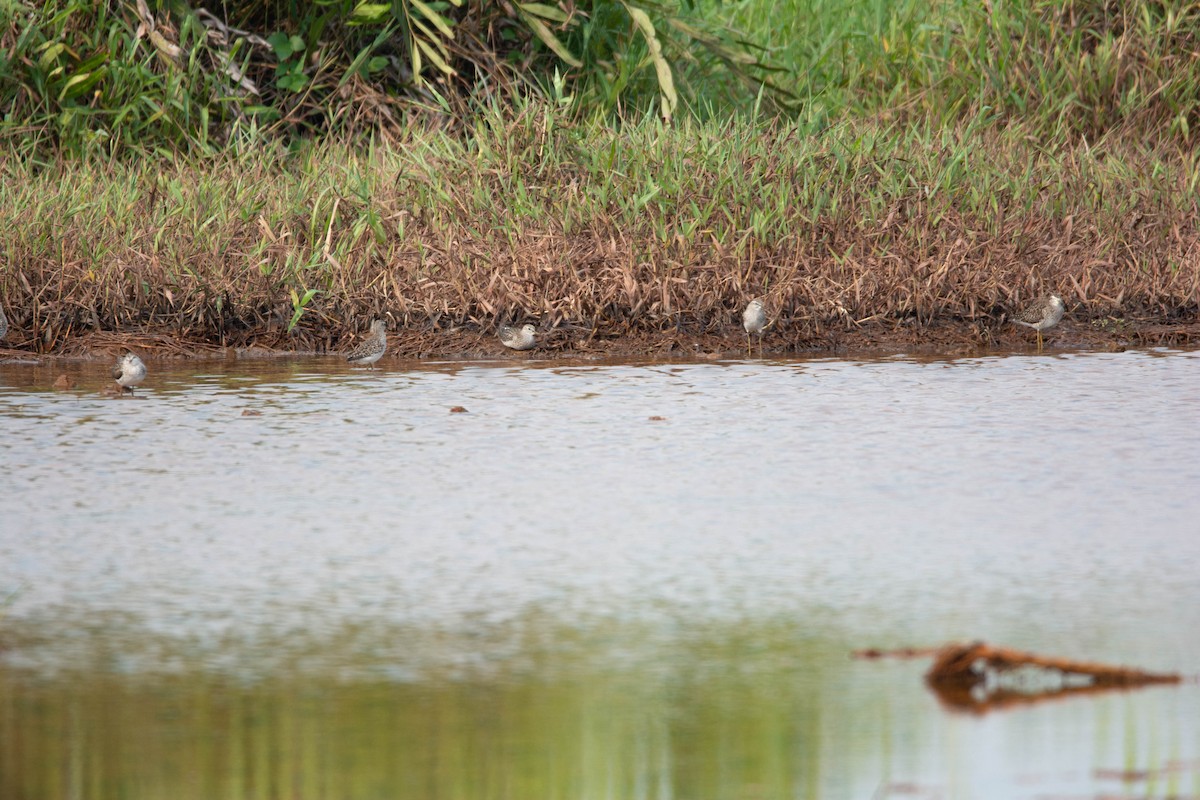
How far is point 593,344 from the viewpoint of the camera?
9.33 metres

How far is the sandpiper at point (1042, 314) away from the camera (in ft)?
31.3

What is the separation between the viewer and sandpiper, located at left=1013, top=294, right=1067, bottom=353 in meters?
9.55

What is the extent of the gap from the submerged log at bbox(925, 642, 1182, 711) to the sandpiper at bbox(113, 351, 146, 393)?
4.82 meters

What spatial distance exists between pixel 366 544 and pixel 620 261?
4634 millimetres

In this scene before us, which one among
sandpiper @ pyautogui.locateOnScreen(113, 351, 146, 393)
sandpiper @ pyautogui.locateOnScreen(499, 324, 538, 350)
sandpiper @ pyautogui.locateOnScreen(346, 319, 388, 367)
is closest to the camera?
sandpiper @ pyautogui.locateOnScreen(113, 351, 146, 393)

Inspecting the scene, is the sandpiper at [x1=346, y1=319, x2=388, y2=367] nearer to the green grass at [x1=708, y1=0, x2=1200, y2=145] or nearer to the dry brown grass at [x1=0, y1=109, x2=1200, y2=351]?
the dry brown grass at [x1=0, y1=109, x2=1200, y2=351]

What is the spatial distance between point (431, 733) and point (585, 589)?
1118 mm

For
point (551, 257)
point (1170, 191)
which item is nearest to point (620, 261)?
point (551, 257)

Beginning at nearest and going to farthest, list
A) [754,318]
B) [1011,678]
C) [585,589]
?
[1011,678], [585,589], [754,318]

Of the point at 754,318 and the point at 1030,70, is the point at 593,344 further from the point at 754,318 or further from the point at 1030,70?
the point at 1030,70

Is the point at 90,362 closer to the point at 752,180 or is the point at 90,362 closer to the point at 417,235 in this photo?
the point at 417,235

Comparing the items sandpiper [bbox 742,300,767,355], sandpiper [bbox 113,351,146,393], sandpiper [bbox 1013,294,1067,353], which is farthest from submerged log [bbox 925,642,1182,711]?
sandpiper [bbox 1013,294,1067,353]

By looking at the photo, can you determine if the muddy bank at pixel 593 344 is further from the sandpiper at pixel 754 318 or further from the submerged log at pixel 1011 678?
the submerged log at pixel 1011 678

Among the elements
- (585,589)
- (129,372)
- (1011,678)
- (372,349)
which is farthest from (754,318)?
(1011,678)
